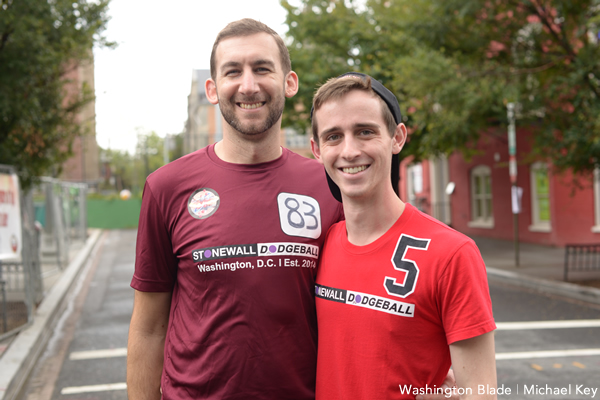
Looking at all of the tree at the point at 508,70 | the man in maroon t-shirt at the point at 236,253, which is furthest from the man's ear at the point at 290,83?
the tree at the point at 508,70

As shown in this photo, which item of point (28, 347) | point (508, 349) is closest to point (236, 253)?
point (508, 349)

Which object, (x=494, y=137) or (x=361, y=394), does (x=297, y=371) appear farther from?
(x=494, y=137)

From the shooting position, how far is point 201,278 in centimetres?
220

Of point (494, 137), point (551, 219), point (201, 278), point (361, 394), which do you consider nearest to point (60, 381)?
point (201, 278)

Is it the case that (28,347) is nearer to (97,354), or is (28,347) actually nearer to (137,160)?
(97,354)

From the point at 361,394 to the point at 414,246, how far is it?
531mm

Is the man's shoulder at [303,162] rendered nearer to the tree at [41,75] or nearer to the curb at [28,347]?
the curb at [28,347]

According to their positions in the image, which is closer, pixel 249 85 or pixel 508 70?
pixel 249 85

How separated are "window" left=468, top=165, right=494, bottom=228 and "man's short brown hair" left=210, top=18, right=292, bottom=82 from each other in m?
20.1

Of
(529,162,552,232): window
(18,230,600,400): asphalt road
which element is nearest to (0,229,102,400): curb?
(18,230,600,400): asphalt road

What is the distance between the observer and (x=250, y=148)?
7.76ft

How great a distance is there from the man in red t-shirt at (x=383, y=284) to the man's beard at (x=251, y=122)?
271 millimetres

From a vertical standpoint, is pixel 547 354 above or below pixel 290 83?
below

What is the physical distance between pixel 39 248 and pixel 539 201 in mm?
15407
